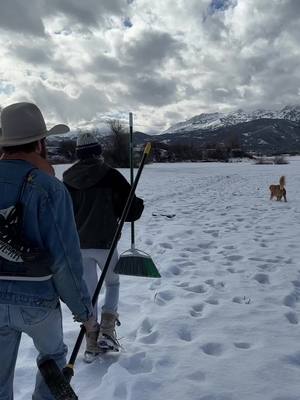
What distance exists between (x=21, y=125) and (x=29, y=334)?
3.69 feet

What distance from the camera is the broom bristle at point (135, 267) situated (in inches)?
151

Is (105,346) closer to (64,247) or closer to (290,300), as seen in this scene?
(64,247)

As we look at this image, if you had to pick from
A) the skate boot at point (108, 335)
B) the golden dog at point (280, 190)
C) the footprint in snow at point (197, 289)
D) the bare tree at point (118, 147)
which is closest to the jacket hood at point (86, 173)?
the skate boot at point (108, 335)

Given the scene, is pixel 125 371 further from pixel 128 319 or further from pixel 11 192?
pixel 11 192

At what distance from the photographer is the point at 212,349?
3.82 meters

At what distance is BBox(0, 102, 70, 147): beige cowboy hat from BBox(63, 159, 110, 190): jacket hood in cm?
135

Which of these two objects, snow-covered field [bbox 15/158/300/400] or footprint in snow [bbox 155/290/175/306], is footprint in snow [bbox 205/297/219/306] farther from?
footprint in snow [bbox 155/290/175/306]

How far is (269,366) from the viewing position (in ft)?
11.4

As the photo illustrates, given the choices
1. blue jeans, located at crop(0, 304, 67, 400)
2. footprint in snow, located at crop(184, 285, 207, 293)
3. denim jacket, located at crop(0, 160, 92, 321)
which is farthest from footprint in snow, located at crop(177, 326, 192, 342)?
denim jacket, located at crop(0, 160, 92, 321)

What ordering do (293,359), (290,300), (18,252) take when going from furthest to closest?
(290,300) → (293,359) → (18,252)

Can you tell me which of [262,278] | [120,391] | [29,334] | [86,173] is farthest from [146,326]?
[29,334]

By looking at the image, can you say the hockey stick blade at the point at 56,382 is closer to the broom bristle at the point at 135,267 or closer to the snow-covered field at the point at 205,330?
the snow-covered field at the point at 205,330

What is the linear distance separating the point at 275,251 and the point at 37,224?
5.76 metres

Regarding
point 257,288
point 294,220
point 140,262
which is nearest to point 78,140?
point 140,262
